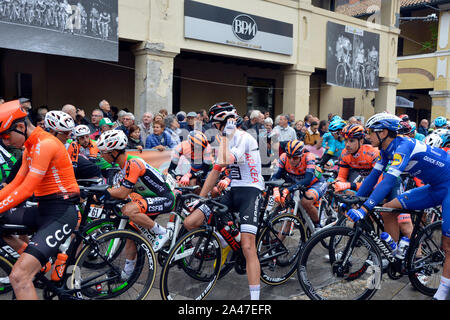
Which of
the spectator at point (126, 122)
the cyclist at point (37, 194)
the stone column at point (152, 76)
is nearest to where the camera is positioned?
the cyclist at point (37, 194)

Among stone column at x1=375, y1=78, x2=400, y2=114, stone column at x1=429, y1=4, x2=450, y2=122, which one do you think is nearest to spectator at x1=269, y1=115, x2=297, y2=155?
stone column at x1=375, y1=78, x2=400, y2=114

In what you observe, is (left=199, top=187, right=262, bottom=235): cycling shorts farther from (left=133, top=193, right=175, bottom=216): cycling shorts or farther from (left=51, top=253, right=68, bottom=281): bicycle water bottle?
(left=51, top=253, right=68, bottom=281): bicycle water bottle

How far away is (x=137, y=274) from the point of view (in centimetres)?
409

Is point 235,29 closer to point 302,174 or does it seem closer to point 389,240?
point 302,174

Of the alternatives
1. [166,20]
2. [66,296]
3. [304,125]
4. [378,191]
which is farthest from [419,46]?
[66,296]

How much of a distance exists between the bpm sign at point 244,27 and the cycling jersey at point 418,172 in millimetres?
10868

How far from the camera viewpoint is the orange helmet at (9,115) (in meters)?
3.26

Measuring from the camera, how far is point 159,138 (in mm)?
8820

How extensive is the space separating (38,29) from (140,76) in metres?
3.35

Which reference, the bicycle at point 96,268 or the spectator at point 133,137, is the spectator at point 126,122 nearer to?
the spectator at point 133,137

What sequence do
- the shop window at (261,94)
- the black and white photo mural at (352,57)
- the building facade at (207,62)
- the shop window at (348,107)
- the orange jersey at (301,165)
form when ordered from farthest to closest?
the shop window at (348,107) < the shop window at (261,94) < the black and white photo mural at (352,57) < the building facade at (207,62) < the orange jersey at (301,165)

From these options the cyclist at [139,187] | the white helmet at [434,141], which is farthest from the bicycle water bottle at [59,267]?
the white helmet at [434,141]

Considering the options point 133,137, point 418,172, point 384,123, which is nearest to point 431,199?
point 418,172

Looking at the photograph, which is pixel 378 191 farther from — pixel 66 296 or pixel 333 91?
pixel 333 91
